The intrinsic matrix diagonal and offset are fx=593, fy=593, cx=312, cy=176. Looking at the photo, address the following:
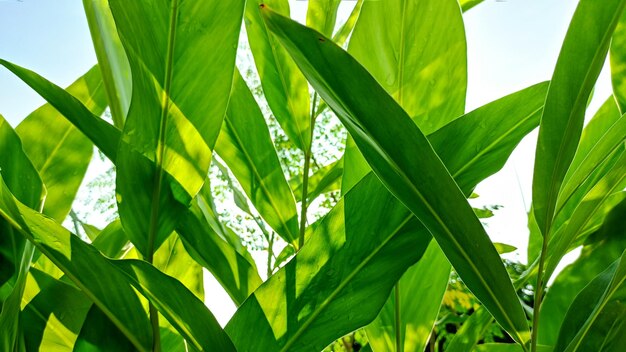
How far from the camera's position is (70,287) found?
0.49 metres

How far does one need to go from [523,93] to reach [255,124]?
0.92 ft

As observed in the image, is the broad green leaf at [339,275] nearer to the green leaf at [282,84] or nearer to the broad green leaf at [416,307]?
the broad green leaf at [416,307]

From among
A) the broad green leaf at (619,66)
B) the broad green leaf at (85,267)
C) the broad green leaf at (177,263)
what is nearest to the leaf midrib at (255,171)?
the broad green leaf at (177,263)

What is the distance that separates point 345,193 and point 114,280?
0.17m

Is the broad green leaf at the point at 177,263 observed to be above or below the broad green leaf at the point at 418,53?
below

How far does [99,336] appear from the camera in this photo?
0.44m

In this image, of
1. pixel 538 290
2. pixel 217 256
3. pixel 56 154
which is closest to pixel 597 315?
pixel 538 290

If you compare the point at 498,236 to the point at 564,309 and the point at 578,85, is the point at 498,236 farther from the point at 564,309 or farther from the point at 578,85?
the point at 578,85

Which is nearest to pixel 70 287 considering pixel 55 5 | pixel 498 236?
pixel 498 236

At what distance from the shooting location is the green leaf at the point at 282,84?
655mm

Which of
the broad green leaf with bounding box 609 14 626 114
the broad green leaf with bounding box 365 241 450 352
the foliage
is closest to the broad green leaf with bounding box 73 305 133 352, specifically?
the foliage

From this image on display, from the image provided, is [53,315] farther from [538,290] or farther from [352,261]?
[538,290]

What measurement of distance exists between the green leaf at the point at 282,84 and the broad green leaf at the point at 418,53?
164 mm

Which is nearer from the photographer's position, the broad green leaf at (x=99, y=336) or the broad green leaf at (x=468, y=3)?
the broad green leaf at (x=99, y=336)
